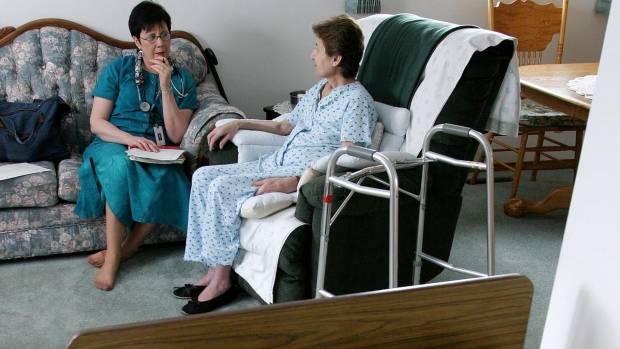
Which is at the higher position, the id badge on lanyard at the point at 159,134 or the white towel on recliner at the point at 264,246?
the id badge on lanyard at the point at 159,134

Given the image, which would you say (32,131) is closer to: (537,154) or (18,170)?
(18,170)

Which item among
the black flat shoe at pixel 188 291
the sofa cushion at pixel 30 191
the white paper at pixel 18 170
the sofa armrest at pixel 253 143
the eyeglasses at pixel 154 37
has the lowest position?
the black flat shoe at pixel 188 291

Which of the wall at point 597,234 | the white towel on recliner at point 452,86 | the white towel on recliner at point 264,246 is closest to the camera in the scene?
the wall at point 597,234

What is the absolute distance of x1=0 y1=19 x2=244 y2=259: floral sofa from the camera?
9.27ft

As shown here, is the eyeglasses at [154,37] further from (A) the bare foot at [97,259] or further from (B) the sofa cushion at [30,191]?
(A) the bare foot at [97,259]

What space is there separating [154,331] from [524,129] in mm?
3142

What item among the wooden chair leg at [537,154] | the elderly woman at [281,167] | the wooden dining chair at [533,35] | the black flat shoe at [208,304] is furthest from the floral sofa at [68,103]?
the wooden chair leg at [537,154]

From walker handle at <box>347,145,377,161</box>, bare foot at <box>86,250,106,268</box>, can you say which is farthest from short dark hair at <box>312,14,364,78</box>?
bare foot at <box>86,250,106,268</box>

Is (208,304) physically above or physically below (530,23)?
below

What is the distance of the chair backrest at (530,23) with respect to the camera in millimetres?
3865

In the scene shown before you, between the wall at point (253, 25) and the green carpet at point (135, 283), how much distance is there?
1.17m

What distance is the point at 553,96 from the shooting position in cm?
296

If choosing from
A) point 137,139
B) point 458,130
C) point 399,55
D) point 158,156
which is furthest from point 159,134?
point 458,130

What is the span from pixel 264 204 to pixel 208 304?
49 centimetres
